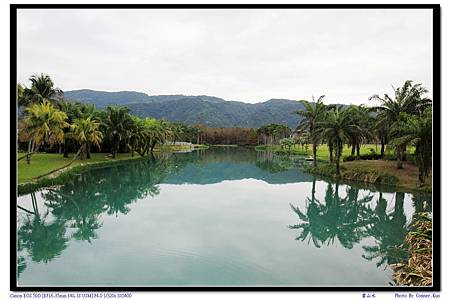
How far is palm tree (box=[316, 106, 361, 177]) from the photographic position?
26.0 metres

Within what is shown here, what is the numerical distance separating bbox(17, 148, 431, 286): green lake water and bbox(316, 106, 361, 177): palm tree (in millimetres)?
6094

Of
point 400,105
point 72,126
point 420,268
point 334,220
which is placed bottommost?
point 334,220

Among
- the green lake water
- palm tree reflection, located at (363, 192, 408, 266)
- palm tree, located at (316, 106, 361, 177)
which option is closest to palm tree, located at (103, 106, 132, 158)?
the green lake water

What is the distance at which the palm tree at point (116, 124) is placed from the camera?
42.6 metres

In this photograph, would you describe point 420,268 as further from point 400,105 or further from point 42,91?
point 42,91

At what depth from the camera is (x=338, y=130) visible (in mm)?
26078

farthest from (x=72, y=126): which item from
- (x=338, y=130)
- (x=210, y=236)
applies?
(x=210, y=236)

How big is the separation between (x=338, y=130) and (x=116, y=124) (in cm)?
2856

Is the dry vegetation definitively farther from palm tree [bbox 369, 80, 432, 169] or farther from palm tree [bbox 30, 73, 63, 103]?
palm tree [bbox 30, 73, 63, 103]

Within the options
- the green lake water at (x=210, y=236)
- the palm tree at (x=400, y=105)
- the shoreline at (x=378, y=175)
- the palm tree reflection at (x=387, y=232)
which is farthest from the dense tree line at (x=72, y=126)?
the palm tree at (x=400, y=105)

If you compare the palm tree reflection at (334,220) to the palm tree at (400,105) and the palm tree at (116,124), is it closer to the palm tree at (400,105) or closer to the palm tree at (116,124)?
the palm tree at (400,105)

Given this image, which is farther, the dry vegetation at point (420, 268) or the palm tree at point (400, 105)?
the palm tree at point (400, 105)

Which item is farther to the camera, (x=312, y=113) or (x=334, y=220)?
(x=312, y=113)

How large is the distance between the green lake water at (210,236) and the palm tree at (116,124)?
2250 centimetres
